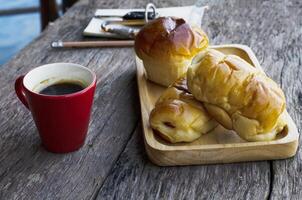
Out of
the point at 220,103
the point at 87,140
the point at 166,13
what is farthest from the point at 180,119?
the point at 166,13

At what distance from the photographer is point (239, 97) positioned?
749 mm

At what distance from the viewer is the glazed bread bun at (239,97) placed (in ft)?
2.45

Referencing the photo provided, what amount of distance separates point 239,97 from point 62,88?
282 mm

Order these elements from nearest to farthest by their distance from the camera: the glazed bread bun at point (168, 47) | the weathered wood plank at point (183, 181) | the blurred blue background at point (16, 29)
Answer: the weathered wood plank at point (183, 181) < the glazed bread bun at point (168, 47) < the blurred blue background at point (16, 29)

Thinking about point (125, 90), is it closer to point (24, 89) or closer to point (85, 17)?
point (24, 89)

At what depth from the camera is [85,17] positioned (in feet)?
4.47

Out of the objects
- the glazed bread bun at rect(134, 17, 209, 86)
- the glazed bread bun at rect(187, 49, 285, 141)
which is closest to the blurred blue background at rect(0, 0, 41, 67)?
the glazed bread bun at rect(134, 17, 209, 86)

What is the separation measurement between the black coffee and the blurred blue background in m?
1.98

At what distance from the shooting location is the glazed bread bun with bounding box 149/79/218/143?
0.78 meters

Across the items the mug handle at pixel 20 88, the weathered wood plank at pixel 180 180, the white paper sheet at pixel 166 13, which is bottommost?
the white paper sheet at pixel 166 13

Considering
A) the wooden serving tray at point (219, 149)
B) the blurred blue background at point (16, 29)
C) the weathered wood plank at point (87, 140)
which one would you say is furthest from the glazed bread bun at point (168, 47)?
the blurred blue background at point (16, 29)

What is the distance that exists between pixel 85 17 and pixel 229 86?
27.9 inches

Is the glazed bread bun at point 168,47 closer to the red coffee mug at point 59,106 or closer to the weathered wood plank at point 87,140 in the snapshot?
the weathered wood plank at point 87,140

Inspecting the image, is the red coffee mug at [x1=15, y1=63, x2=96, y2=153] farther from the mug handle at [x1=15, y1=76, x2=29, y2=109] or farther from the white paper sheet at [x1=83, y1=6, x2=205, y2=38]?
the white paper sheet at [x1=83, y1=6, x2=205, y2=38]
